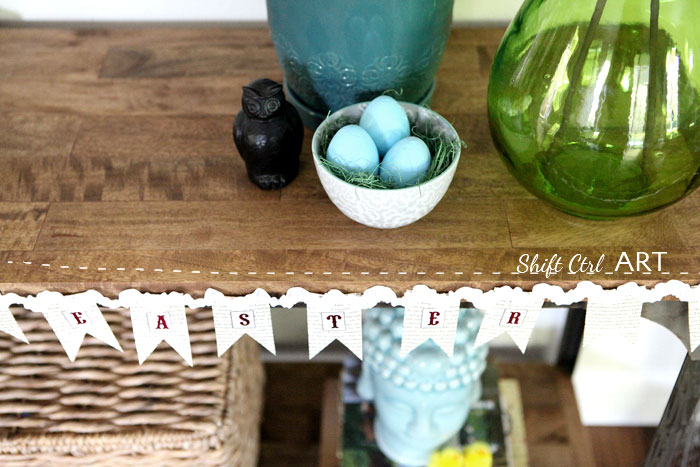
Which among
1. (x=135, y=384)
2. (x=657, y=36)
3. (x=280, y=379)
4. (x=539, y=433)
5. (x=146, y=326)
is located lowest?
(x=280, y=379)

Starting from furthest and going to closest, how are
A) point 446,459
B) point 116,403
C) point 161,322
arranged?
1. point 446,459
2. point 116,403
3. point 161,322

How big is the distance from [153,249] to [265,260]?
11 cm

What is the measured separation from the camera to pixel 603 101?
57cm

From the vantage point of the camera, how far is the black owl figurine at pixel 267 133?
645 mm

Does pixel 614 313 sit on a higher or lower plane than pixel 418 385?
higher

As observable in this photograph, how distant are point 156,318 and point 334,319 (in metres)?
0.18

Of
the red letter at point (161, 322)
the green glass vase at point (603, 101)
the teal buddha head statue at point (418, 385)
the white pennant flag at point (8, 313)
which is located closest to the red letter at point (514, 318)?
the green glass vase at point (603, 101)

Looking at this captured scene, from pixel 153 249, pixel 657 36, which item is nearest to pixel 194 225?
pixel 153 249

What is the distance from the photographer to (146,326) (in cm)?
68

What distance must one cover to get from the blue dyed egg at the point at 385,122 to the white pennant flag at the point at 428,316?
0.50 ft

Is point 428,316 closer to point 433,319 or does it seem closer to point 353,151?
point 433,319

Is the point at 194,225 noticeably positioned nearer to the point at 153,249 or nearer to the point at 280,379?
the point at 153,249

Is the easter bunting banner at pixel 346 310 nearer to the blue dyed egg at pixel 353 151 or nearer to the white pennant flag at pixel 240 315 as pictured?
the white pennant flag at pixel 240 315

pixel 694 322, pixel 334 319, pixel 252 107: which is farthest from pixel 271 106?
pixel 694 322
